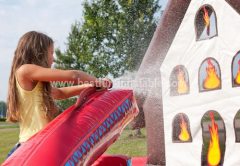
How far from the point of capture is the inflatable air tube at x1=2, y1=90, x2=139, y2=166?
2.52 m

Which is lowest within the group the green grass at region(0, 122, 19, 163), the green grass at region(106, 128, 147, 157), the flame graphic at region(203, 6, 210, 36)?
the green grass at region(0, 122, 19, 163)

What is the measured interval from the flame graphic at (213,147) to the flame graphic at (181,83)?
1.44 ft

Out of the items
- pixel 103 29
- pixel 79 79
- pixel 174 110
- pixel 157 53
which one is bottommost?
pixel 174 110

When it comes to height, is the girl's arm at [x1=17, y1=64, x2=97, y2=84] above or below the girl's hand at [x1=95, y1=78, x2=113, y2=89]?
above

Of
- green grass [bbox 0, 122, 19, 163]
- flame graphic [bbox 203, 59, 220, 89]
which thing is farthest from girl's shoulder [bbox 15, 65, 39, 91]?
green grass [bbox 0, 122, 19, 163]

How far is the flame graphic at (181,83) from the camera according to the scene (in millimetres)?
4633

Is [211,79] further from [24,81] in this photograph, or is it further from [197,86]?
[24,81]

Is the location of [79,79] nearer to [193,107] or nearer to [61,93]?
[61,93]

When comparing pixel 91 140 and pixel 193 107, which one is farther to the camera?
pixel 193 107

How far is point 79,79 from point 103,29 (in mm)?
9090

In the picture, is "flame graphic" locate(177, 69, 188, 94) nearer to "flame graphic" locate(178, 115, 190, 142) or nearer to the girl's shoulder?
"flame graphic" locate(178, 115, 190, 142)

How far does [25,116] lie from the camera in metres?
2.76

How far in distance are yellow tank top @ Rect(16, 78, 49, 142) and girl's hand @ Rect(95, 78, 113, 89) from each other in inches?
20.4

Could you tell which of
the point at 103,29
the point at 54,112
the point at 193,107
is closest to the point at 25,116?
the point at 54,112
